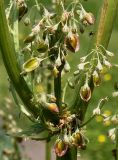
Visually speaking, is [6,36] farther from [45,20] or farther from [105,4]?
[105,4]

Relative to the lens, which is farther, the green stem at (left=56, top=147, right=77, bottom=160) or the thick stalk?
the green stem at (left=56, top=147, right=77, bottom=160)

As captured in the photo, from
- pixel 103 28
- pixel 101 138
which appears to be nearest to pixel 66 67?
pixel 103 28

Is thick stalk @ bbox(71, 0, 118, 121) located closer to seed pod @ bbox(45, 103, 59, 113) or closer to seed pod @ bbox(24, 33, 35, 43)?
seed pod @ bbox(45, 103, 59, 113)

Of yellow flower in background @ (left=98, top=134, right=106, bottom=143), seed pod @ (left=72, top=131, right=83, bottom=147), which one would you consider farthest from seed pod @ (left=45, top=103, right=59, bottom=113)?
yellow flower in background @ (left=98, top=134, right=106, bottom=143)

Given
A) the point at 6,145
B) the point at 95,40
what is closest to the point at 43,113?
the point at 95,40

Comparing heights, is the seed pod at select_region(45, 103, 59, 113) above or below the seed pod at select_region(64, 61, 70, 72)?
below

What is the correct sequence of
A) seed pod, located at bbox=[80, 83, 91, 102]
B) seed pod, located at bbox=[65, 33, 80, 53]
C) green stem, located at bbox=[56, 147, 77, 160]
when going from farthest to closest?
green stem, located at bbox=[56, 147, 77, 160], seed pod, located at bbox=[80, 83, 91, 102], seed pod, located at bbox=[65, 33, 80, 53]

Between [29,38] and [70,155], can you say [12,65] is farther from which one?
[70,155]
